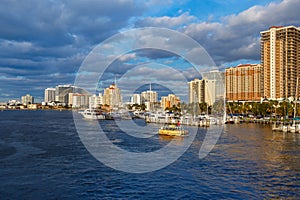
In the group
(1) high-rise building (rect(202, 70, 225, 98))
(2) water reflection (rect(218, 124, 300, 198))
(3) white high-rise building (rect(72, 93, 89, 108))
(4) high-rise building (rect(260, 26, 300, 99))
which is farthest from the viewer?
(3) white high-rise building (rect(72, 93, 89, 108))

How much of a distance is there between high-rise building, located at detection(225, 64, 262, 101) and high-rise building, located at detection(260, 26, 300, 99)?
27.6ft

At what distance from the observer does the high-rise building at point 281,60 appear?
2751 inches

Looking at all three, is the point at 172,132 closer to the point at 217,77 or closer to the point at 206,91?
the point at 217,77

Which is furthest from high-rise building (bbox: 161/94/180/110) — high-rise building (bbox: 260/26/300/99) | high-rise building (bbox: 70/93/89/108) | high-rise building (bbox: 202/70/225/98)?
high-rise building (bbox: 260/26/300/99)

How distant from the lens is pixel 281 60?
70.3 m

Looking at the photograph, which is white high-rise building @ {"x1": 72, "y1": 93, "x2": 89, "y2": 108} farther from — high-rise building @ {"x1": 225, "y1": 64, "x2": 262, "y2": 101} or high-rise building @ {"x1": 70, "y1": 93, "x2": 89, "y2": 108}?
high-rise building @ {"x1": 225, "y1": 64, "x2": 262, "y2": 101}

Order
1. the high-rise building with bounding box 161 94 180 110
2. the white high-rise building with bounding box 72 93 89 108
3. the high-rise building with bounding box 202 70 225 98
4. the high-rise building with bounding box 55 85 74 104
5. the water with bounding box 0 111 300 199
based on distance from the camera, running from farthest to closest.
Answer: the high-rise building with bounding box 55 85 74 104 → the white high-rise building with bounding box 72 93 89 108 → the high-rise building with bounding box 161 94 180 110 → the high-rise building with bounding box 202 70 225 98 → the water with bounding box 0 111 300 199

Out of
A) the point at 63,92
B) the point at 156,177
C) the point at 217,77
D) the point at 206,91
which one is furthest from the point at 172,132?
the point at 63,92

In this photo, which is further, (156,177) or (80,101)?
(80,101)

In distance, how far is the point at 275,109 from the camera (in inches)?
2346

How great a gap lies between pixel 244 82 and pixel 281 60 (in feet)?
53.9

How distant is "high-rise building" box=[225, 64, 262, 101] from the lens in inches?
3241

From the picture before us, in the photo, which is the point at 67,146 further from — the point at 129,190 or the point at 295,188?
the point at 295,188

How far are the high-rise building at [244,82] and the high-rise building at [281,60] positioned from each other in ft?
27.6
